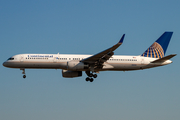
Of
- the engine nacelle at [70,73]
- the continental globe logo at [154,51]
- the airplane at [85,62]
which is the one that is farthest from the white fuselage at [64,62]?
the engine nacelle at [70,73]

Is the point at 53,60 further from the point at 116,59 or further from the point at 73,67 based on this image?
the point at 116,59

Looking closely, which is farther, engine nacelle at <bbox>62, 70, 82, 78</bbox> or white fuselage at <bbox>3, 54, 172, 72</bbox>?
engine nacelle at <bbox>62, 70, 82, 78</bbox>

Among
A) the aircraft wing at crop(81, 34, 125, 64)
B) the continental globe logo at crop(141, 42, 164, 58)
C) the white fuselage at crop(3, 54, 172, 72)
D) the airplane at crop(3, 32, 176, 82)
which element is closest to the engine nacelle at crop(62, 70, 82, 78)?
the airplane at crop(3, 32, 176, 82)

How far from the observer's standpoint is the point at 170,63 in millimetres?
50062

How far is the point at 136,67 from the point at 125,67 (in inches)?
71.0

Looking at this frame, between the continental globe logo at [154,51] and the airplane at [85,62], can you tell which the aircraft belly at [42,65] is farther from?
the continental globe logo at [154,51]

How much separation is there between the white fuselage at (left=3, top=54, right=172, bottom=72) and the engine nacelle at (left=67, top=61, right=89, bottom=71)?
1.80 feet

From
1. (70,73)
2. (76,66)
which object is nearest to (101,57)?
(76,66)

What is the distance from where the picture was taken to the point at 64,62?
47688 millimetres

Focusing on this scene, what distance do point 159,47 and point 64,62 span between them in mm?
16372

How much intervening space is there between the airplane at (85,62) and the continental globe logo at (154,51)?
0.58 m

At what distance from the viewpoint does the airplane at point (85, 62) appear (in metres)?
47.3

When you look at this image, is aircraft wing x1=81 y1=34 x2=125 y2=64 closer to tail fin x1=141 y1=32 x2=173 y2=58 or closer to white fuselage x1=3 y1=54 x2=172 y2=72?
white fuselage x1=3 y1=54 x2=172 y2=72

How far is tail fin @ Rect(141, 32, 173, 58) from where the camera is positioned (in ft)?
172
